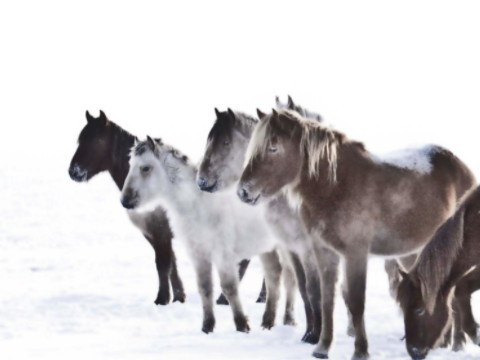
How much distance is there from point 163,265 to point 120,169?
5.39 feet

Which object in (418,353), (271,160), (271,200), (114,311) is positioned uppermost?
(271,160)

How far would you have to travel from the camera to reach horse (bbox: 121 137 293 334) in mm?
8781

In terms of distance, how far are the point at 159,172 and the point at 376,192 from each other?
3.09 m

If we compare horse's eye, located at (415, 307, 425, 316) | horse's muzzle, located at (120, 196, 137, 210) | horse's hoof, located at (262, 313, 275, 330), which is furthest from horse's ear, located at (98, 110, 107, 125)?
horse's eye, located at (415, 307, 425, 316)

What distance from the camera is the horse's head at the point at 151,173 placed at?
9.26 meters

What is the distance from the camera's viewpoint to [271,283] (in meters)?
9.42

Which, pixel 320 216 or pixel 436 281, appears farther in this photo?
pixel 320 216

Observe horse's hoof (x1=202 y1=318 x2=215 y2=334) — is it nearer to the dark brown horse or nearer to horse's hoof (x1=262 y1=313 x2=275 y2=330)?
horse's hoof (x1=262 y1=313 x2=275 y2=330)

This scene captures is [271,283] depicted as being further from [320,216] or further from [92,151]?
[92,151]

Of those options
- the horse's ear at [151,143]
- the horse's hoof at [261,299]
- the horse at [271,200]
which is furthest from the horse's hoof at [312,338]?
the horse's hoof at [261,299]

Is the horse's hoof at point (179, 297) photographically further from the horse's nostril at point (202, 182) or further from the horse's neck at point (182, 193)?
the horse's nostril at point (202, 182)

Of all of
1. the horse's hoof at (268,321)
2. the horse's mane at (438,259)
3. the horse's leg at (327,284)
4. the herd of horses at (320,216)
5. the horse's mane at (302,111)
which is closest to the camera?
the horse's mane at (438,259)

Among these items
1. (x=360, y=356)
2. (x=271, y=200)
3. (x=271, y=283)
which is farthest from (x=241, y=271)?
(x=360, y=356)

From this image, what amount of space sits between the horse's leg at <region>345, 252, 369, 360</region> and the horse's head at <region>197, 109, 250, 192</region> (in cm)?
200
